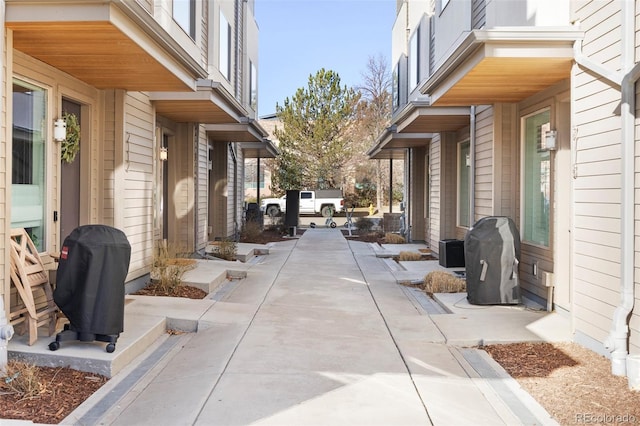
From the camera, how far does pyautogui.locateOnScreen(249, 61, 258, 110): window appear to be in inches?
719

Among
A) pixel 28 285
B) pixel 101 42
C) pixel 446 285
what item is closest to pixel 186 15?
pixel 101 42

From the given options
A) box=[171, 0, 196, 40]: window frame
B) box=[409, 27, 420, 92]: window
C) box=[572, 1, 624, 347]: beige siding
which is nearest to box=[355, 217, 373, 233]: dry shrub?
box=[409, 27, 420, 92]: window

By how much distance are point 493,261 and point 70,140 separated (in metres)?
5.11

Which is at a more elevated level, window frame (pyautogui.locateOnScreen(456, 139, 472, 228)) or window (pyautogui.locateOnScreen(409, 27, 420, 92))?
window (pyautogui.locateOnScreen(409, 27, 420, 92))

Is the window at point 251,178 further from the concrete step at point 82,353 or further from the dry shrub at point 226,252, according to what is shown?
the concrete step at point 82,353

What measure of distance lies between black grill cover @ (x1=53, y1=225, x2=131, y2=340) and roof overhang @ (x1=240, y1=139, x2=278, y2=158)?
459 inches

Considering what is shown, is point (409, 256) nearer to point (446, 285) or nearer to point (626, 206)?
point (446, 285)

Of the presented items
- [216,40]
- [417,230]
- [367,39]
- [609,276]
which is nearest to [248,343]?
[609,276]

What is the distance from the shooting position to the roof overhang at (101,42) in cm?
459

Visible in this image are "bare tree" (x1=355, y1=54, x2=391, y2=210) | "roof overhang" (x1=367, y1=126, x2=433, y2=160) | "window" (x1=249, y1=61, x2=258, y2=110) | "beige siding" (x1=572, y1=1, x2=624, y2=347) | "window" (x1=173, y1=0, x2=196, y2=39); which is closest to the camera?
"beige siding" (x1=572, y1=1, x2=624, y2=347)

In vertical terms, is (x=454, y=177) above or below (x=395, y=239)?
above

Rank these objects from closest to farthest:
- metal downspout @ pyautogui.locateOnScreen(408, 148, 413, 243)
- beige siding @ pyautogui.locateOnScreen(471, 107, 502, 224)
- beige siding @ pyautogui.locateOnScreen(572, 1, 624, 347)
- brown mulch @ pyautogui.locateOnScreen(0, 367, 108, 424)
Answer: brown mulch @ pyautogui.locateOnScreen(0, 367, 108, 424)
beige siding @ pyautogui.locateOnScreen(572, 1, 624, 347)
beige siding @ pyautogui.locateOnScreen(471, 107, 502, 224)
metal downspout @ pyautogui.locateOnScreen(408, 148, 413, 243)

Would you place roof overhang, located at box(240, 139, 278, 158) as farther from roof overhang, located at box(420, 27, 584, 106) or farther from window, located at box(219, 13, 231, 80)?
roof overhang, located at box(420, 27, 584, 106)

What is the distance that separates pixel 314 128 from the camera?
3139 centimetres
